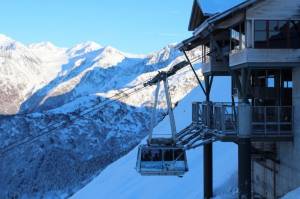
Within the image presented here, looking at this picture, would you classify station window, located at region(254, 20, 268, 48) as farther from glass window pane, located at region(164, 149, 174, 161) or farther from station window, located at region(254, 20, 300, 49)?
glass window pane, located at region(164, 149, 174, 161)

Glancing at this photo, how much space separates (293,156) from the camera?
789 inches

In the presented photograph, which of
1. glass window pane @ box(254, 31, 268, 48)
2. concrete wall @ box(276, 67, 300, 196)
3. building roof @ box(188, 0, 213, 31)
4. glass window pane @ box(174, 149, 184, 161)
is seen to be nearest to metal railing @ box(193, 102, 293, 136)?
concrete wall @ box(276, 67, 300, 196)

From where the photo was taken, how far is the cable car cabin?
22.1 meters

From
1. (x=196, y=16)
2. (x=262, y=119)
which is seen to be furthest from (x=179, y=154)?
(x=196, y=16)

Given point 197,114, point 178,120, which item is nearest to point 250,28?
point 197,114

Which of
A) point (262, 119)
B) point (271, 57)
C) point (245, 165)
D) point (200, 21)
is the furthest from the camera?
point (200, 21)

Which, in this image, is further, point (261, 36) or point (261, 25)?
point (261, 25)

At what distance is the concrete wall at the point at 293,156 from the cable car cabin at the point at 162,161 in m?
3.59

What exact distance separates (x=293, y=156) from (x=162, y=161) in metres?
4.91

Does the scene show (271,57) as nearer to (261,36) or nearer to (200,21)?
(261,36)

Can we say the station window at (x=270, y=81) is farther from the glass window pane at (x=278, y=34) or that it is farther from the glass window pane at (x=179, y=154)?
the glass window pane at (x=179, y=154)

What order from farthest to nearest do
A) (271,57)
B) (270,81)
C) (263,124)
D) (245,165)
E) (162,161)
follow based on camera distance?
(270,81) < (162,161) < (263,124) < (245,165) < (271,57)

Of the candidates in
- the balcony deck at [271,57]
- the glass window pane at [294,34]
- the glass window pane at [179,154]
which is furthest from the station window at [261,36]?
the glass window pane at [179,154]

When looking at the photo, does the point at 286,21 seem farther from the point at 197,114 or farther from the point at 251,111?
the point at 197,114
